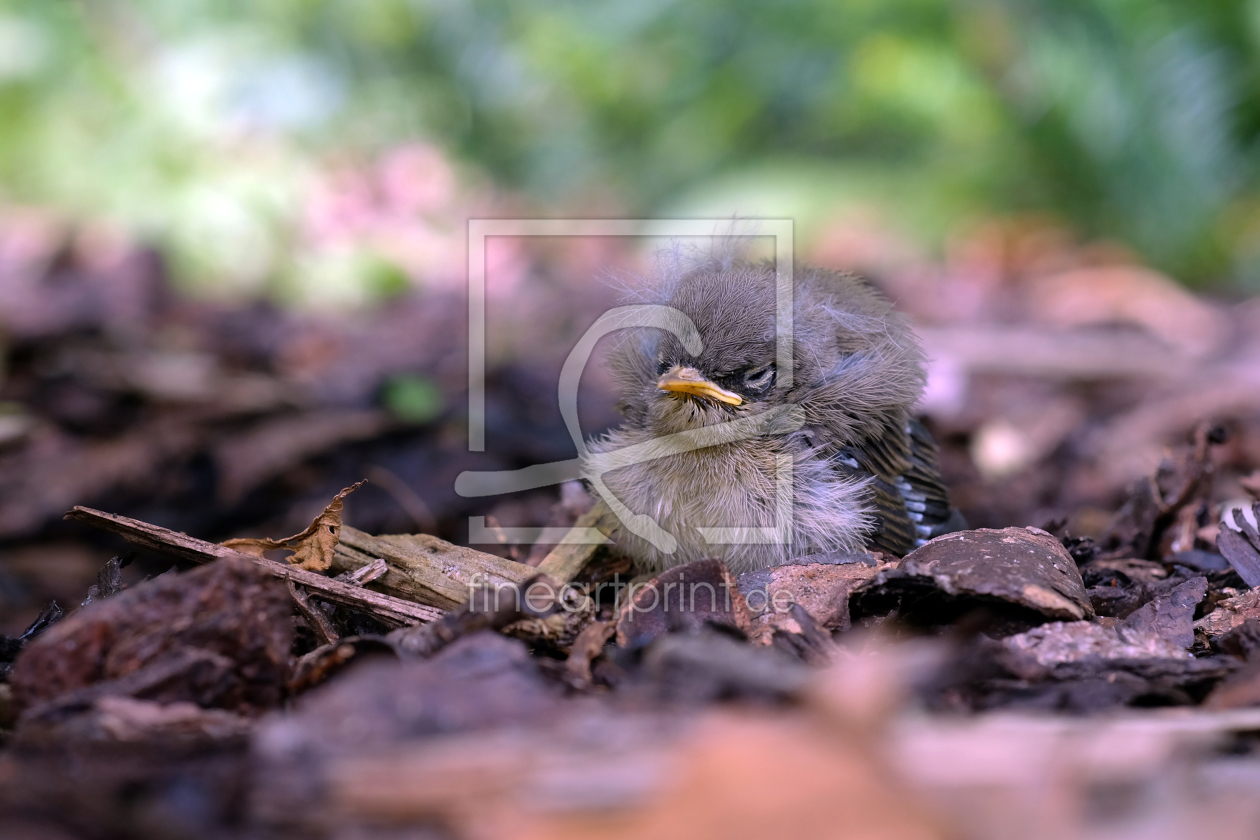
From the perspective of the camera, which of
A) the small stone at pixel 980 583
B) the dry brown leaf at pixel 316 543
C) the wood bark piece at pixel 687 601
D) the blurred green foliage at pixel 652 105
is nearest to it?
the small stone at pixel 980 583

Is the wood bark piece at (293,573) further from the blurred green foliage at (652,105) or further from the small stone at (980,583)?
the blurred green foliage at (652,105)

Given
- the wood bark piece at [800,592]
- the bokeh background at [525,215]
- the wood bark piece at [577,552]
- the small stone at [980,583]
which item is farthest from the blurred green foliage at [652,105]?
the small stone at [980,583]

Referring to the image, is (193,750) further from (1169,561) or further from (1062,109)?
(1062,109)

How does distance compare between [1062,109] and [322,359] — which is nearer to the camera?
[322,359]

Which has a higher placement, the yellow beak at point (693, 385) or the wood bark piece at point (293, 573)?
the yellow beak at point (693, 385)

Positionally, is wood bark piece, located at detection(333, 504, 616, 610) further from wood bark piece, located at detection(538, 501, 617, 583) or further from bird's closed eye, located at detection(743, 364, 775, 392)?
bird's closed eye, located at detection(743, 364, 775, 392)

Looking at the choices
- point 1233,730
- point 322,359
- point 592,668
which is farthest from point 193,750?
point 322,359

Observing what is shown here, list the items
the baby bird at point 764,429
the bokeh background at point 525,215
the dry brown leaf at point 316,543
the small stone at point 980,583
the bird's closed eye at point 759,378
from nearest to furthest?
the small stone at point 980,583 < the dry brown leaf at point 316,543 < the baby bird at point 764,429 < the bird's closed eye at point 759,378 < the bokeh background at point 525,215
